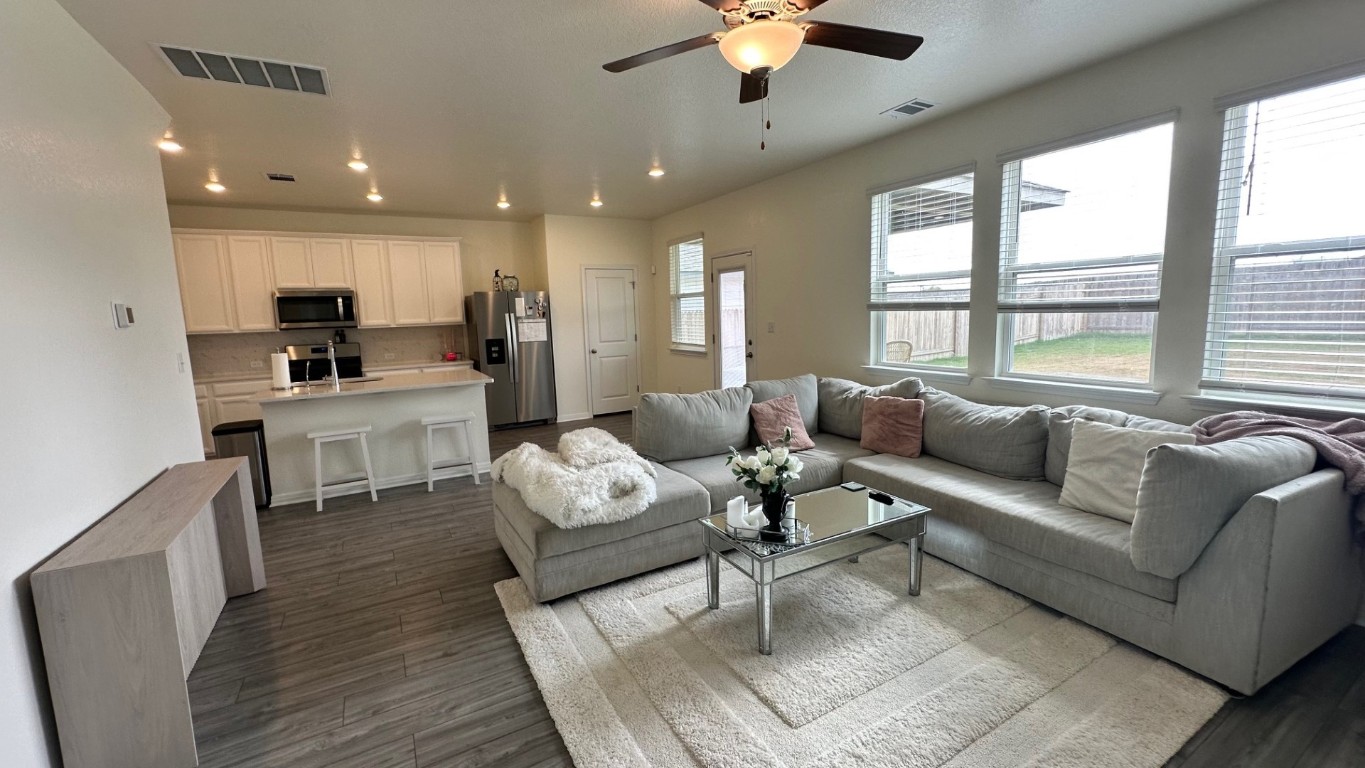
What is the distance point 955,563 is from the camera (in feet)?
9.15

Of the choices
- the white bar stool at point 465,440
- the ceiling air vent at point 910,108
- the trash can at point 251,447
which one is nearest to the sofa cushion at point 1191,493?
the ceiling air vent at point 910,108

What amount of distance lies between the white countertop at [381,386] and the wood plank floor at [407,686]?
131 cm

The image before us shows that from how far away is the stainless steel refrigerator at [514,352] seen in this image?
21.9 ft

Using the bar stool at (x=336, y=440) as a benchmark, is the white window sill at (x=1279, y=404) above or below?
above

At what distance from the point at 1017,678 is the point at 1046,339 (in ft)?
7.57

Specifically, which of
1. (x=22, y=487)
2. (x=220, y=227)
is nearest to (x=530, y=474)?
(x=22, y=487)

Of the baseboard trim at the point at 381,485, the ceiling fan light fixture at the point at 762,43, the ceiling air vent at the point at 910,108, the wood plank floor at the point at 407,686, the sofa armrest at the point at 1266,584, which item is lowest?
the wood plank floor at the point at 407,686

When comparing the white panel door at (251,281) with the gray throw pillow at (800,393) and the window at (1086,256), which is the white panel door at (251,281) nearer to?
the gray throw pillow at (800,393)

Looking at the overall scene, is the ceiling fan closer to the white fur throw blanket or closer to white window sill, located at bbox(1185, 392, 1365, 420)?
the white fur throw blanket

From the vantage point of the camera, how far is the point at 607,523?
102 inches

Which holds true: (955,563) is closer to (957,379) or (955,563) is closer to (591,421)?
(957,379)

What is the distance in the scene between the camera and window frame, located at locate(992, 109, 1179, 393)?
2.93m

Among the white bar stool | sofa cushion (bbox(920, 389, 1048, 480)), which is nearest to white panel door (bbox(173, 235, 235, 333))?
the white bar stool

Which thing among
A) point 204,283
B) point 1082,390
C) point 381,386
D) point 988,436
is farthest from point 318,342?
point 1082,390
